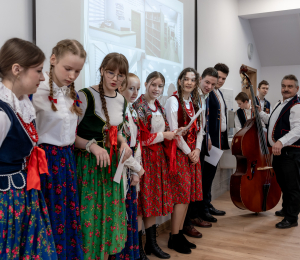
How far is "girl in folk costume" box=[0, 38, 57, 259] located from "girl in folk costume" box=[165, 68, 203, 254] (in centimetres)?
134

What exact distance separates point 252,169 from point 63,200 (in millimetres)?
2168

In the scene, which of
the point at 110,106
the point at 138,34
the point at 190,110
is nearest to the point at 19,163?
the point at 110,106

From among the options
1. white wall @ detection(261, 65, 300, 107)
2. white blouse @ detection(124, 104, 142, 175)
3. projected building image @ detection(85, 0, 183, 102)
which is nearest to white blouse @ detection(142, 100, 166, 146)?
white blouse @ detection(124, 104, 142, 175)

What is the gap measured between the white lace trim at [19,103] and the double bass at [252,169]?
225cm

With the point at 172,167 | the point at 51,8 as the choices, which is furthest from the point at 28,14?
the point at 172,167

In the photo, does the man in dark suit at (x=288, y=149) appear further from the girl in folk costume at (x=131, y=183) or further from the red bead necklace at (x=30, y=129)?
the red bead necklace at (x=30, y=129)

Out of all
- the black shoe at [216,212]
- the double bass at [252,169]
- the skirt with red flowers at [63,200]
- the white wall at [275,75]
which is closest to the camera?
the skirt with red flowers at [63,200]

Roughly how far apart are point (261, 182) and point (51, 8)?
2.43m

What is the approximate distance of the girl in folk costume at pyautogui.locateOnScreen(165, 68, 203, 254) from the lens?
2.42m

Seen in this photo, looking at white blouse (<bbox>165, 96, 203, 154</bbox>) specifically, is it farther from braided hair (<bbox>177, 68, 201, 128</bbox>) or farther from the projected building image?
the projected building image

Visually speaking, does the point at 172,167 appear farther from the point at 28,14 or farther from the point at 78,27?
the point at 28,14

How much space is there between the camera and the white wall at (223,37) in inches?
153

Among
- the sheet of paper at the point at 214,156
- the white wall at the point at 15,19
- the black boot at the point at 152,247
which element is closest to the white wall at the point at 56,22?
the white wall at the point at 15,19

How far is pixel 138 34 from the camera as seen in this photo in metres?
2.65
